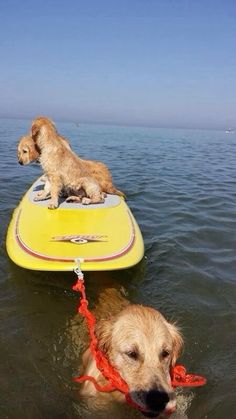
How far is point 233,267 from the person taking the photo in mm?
8258

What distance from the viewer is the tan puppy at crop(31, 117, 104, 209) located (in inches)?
355

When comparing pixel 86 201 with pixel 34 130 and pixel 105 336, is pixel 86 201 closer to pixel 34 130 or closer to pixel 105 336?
pixel 34 130

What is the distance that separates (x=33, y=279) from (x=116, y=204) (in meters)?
2.87

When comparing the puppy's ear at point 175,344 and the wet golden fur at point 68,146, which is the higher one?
the wet golden fur at point 68,146

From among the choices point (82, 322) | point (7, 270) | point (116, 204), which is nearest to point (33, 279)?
point (7, 270)

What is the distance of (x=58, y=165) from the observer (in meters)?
9.09

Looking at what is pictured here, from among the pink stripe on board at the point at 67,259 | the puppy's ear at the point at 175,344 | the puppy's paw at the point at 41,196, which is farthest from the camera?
the puppy's paw at the point at 41,196

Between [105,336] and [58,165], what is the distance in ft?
18.0

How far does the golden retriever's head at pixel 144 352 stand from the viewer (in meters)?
3.58

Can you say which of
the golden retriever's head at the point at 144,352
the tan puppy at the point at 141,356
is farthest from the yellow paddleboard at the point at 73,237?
the golden retriever's head at the point at 144,352

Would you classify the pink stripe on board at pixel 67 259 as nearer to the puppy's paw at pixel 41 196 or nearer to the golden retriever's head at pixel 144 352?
the puppy's paw at pixel 41 196

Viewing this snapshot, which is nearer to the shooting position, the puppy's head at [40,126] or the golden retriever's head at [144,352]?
the golden retriever's head at [144,352]

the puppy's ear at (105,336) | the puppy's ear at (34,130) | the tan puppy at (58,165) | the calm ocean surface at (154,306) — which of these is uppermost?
the puppy's ear at (34,130)

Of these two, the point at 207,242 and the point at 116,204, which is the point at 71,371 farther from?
the point at 207,242
